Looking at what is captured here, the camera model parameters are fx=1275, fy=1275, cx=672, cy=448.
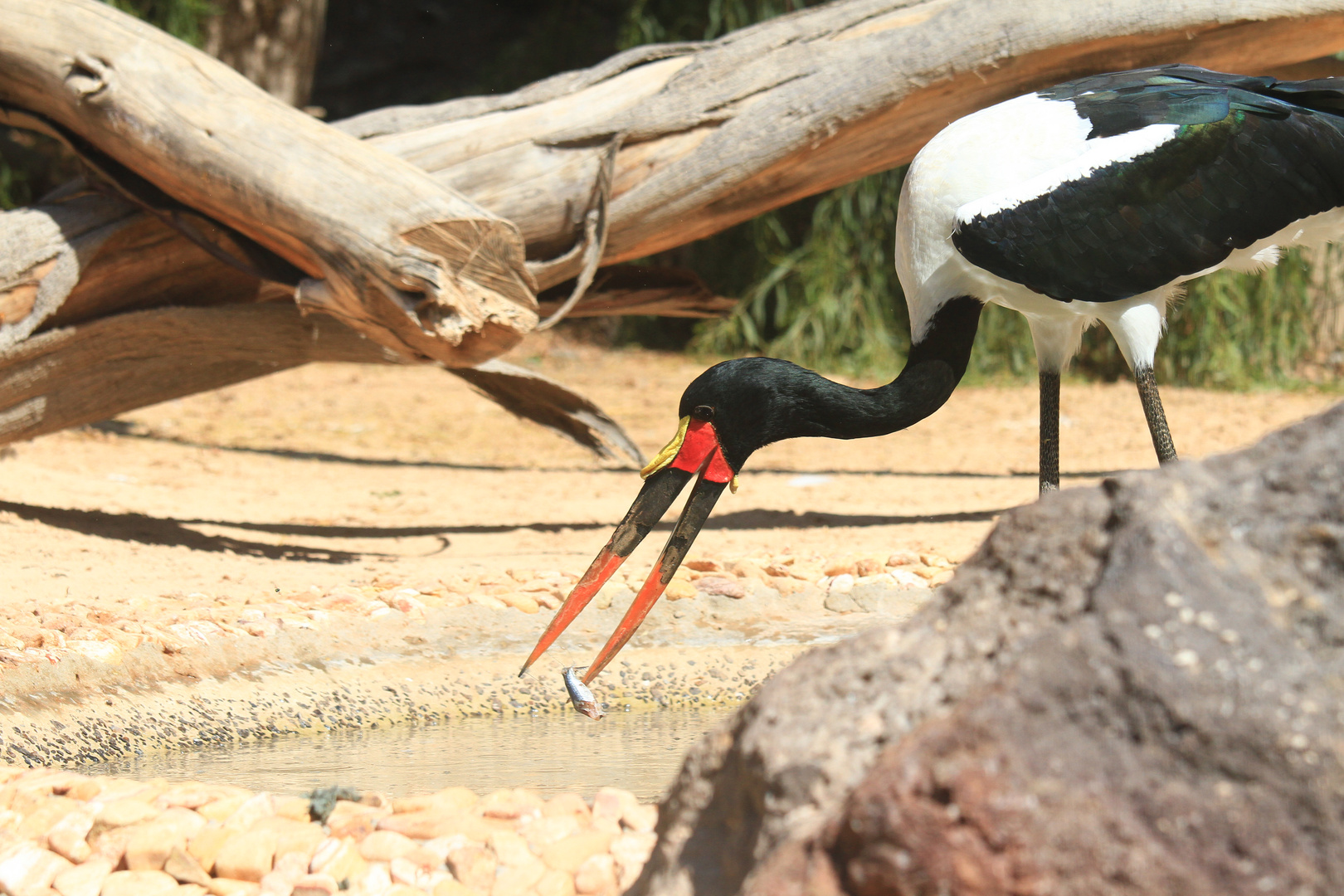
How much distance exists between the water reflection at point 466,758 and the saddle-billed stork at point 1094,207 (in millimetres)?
666

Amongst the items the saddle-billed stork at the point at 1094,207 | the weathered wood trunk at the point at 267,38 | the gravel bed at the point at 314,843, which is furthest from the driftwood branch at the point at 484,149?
the weathered wood trunk at the point at 267,38

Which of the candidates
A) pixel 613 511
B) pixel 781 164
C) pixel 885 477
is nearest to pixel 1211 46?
pixel 781 164

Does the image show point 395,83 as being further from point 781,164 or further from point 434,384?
point 781,164

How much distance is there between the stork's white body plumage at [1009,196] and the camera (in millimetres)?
2732

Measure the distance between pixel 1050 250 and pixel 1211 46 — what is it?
1.36m

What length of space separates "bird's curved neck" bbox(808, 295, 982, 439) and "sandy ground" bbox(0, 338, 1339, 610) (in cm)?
62

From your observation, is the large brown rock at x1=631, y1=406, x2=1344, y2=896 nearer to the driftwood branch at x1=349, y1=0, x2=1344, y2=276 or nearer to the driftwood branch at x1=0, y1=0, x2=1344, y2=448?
the driftwood branch at x1=0, y1=0, x2=1344, y2=448

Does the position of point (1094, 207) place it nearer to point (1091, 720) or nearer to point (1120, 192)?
point (1120, 192)

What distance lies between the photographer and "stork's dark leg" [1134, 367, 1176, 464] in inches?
109

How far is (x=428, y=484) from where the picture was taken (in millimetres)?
5125

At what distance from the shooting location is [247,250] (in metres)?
3.51

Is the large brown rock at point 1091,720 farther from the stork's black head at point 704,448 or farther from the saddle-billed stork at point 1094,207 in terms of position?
the saddle-billed stork at point 1094,207

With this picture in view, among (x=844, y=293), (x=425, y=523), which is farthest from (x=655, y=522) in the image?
(x=844, y=293)

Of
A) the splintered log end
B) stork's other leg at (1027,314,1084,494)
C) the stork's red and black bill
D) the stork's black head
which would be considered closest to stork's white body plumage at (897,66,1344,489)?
stork's other leg at (1027,314,1084,494)
